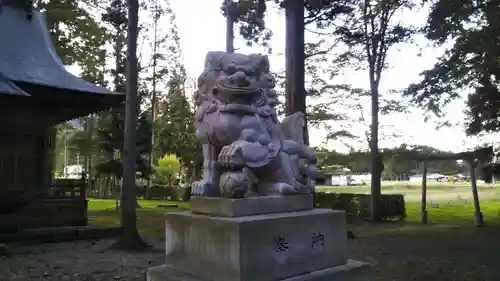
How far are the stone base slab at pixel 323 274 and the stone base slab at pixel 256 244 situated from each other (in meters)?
0.05

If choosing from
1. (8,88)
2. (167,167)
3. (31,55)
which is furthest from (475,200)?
(167,167)

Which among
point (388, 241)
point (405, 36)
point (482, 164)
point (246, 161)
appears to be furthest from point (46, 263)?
point (405, 36)

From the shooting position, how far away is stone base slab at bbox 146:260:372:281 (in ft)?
11.0

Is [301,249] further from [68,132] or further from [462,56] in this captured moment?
[68,132]

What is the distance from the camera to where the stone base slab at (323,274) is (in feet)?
11.0

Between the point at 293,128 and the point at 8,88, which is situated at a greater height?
the point at 8,88

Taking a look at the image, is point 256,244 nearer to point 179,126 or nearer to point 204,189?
point 204,189

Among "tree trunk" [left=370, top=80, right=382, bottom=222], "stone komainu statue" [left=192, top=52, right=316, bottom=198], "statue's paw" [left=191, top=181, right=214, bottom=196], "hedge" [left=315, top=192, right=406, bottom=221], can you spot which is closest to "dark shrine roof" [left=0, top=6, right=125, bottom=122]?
"stone komainu statue" [left=192, top=52, right=316, bottom=198]

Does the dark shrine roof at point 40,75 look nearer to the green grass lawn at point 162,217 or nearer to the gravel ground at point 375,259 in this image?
the green grass lawn at point 162,217

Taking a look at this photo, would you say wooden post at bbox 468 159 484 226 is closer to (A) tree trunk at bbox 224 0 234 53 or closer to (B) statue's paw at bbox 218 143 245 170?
(A) tree trunk at bbox 224 0 234 53

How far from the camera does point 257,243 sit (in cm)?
308

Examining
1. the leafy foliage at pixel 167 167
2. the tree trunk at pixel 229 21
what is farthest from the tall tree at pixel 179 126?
the tree trunk at pixel 229 21

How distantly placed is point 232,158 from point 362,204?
575 inches

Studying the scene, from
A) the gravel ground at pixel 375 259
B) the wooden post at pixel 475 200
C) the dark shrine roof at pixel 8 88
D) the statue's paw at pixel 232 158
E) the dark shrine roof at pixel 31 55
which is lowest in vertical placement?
the gravel ground at pixel 375 259
